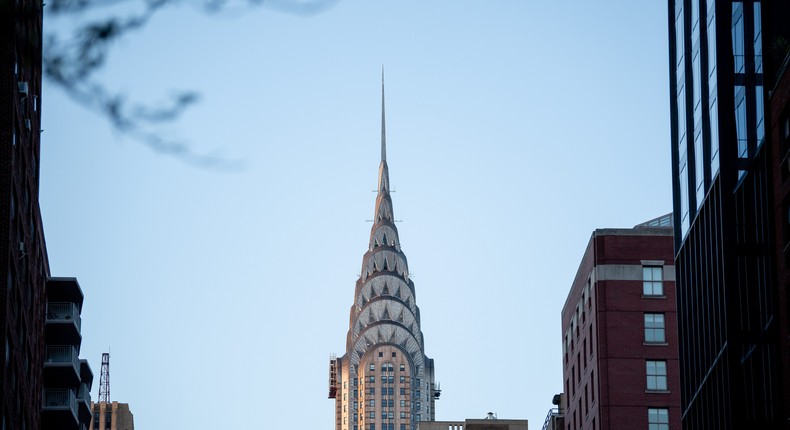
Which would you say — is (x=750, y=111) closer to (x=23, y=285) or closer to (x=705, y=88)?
(x=705, y=88)

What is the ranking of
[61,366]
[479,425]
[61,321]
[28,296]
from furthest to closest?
[479,425] → [61,366] → [61,321] → [28,296]

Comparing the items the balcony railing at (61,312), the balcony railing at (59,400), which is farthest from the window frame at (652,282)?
the balcony railing at (59,400)

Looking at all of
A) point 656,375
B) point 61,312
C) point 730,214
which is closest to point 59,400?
point 61,312

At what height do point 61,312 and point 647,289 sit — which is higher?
point 647,289

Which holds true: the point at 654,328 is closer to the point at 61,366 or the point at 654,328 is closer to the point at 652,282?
the point at 652,282

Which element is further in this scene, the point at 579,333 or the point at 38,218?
the point at 579,333

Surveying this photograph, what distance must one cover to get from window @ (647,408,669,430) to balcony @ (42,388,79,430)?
31285mm

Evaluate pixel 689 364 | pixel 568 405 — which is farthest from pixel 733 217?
pixel 568 405

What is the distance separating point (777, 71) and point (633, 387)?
40048 mm

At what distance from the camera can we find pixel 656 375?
9138 centimetres

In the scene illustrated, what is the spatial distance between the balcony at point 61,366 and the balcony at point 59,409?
613 millimetres

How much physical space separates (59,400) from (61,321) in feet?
14.6

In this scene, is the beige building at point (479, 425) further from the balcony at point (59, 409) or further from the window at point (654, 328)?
the balcony at point (59, 409)

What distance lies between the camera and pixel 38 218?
71.4 metres
